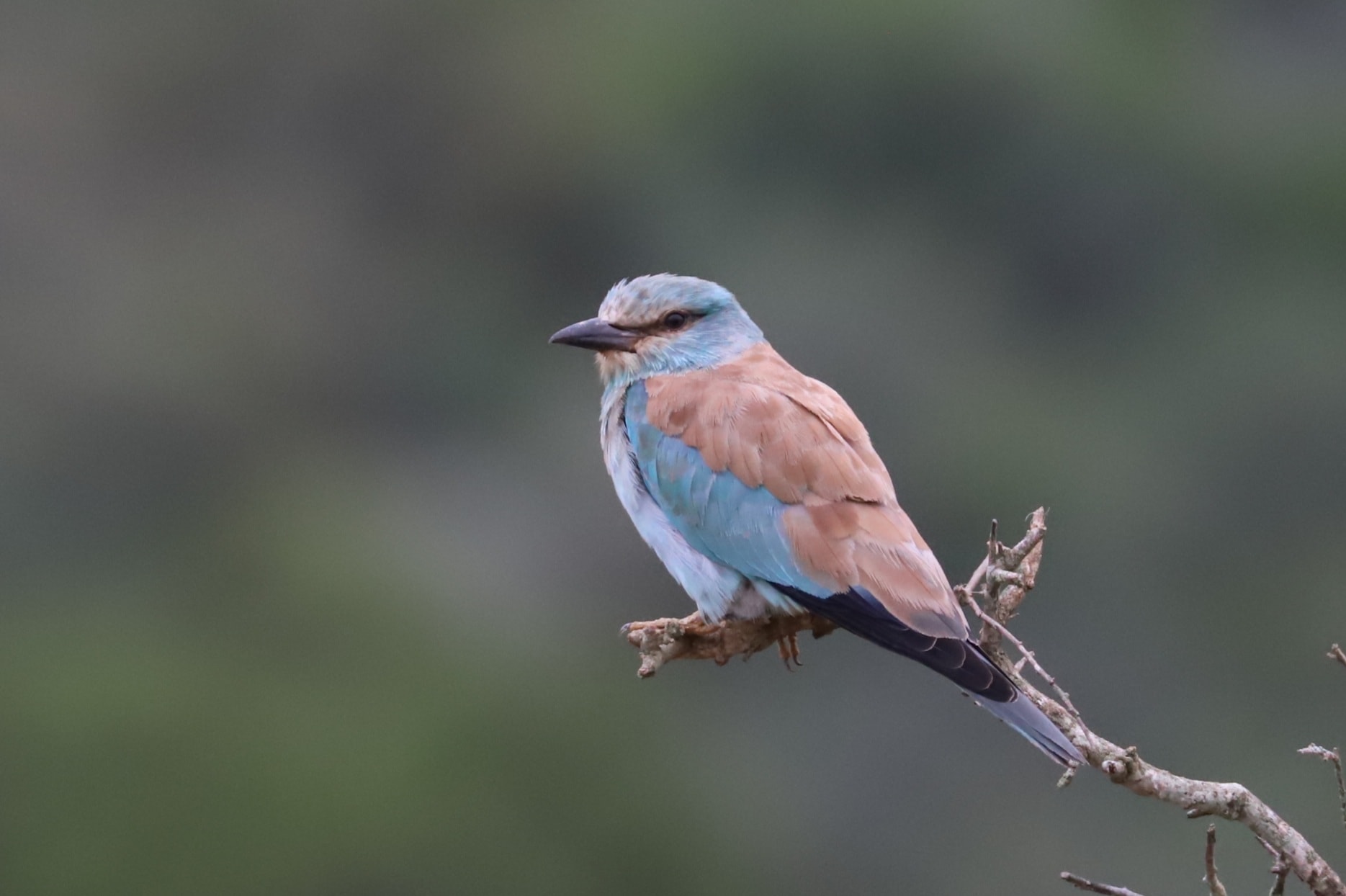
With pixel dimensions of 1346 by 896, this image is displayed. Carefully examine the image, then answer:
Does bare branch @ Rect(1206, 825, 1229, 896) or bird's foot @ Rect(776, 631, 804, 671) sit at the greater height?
bird's foot @ Rect(776, 631, 804, 671)

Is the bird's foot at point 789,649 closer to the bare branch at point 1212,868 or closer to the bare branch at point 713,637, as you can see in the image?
the bare branch at point 713,637

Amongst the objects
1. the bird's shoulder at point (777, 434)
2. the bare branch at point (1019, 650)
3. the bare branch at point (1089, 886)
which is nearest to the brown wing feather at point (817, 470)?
the bird's shoulder at point (777, 434)

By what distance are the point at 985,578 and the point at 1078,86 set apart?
46.5ft

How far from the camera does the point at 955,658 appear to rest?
276cm

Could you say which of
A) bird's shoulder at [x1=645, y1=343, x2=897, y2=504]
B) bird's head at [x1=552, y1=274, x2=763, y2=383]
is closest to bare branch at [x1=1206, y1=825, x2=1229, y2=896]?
bird's shoulder at [x1=645, y1=343, x2=897, y2=504]

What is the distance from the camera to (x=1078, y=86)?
1600 centimetres

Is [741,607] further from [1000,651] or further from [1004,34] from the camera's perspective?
[1004,34]

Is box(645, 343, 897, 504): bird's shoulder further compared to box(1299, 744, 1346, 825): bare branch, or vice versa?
box(645, 343, 897, 504): bird's shoulder

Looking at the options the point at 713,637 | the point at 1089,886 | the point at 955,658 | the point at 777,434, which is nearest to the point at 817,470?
the point at 777,434

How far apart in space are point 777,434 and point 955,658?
62 centimetres

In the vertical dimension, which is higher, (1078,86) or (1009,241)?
(1078,86)

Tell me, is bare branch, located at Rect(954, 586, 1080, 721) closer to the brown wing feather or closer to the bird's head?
the brown wing feather

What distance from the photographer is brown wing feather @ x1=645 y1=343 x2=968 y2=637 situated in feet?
9.91

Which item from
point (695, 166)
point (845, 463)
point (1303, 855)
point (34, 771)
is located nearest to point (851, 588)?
point (845, 463)
